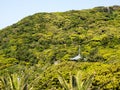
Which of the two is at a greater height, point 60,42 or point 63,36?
point 63,36

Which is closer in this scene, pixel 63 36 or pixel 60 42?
pixel 60 42

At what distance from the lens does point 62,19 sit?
112125 mm

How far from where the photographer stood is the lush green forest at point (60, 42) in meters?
61.5

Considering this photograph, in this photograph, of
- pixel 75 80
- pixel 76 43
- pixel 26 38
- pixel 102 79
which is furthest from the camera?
pixel 26 38

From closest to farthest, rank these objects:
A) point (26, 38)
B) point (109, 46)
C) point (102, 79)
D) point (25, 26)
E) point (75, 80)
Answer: point (75, 80) → point (102, 79) → point (109, 46) → point (26, 38) → point (25, 26)

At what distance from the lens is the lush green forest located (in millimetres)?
61488

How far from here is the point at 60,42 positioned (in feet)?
308

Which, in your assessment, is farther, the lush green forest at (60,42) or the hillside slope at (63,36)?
the hillside slope at (63,36)

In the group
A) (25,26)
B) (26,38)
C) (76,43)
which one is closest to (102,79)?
(76,43)

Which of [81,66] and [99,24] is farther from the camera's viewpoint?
[99,24]

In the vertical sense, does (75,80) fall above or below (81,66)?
above

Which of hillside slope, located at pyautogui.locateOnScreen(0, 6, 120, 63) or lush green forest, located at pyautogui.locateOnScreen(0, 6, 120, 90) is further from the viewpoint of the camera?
hillside slope, located at pyautogui.locateOnScreen(0, 6, 120, 63)

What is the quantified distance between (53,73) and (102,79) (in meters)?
9.04

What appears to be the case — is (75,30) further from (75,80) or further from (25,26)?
(75,80)
